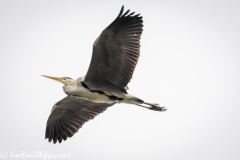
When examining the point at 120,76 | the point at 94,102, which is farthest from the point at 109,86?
the point at 94,102

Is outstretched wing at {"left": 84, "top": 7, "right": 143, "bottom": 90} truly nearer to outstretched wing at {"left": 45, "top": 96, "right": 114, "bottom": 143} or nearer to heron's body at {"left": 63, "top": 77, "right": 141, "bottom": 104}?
heron's body at {"left": 63, "top": 77, "right": 141, "bottom": 104}

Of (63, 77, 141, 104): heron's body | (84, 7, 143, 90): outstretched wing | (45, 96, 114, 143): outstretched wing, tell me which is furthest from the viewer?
(45, 96, 114, 143): outstretched wing

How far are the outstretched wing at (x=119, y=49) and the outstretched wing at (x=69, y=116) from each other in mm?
1347

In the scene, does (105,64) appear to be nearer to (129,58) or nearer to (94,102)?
(129,58)

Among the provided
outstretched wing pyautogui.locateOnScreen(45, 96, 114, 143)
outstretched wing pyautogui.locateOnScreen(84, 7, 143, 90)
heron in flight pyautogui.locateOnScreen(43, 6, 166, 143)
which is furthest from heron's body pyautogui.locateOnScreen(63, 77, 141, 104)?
outstretched wing pyautogui.locateOnScreen(45, 96, 114, 143)

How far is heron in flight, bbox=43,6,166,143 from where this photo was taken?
10234 mm

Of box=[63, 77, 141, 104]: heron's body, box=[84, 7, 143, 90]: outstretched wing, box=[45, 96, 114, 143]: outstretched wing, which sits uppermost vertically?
box=[84, 7, 143, 90]: outstretched wing

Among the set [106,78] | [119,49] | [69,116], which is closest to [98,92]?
[106,78]

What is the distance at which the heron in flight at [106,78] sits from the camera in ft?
33.6

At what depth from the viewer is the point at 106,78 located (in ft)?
35.4

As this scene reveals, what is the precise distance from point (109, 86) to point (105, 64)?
0.58m

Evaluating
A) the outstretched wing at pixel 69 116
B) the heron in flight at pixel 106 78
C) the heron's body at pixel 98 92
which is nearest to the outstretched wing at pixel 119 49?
the heron in flight at pixel 106 78

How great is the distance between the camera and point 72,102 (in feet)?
38.9

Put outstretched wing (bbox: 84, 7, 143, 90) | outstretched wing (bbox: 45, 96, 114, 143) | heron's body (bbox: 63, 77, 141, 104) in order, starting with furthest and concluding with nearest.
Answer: outstretched wing (bbox: 45, 96, 114, 143) → heron's body (bbox: 63, 77, 141, 104) → outstretched wing (bbox: 84, 7, 143, 90)
